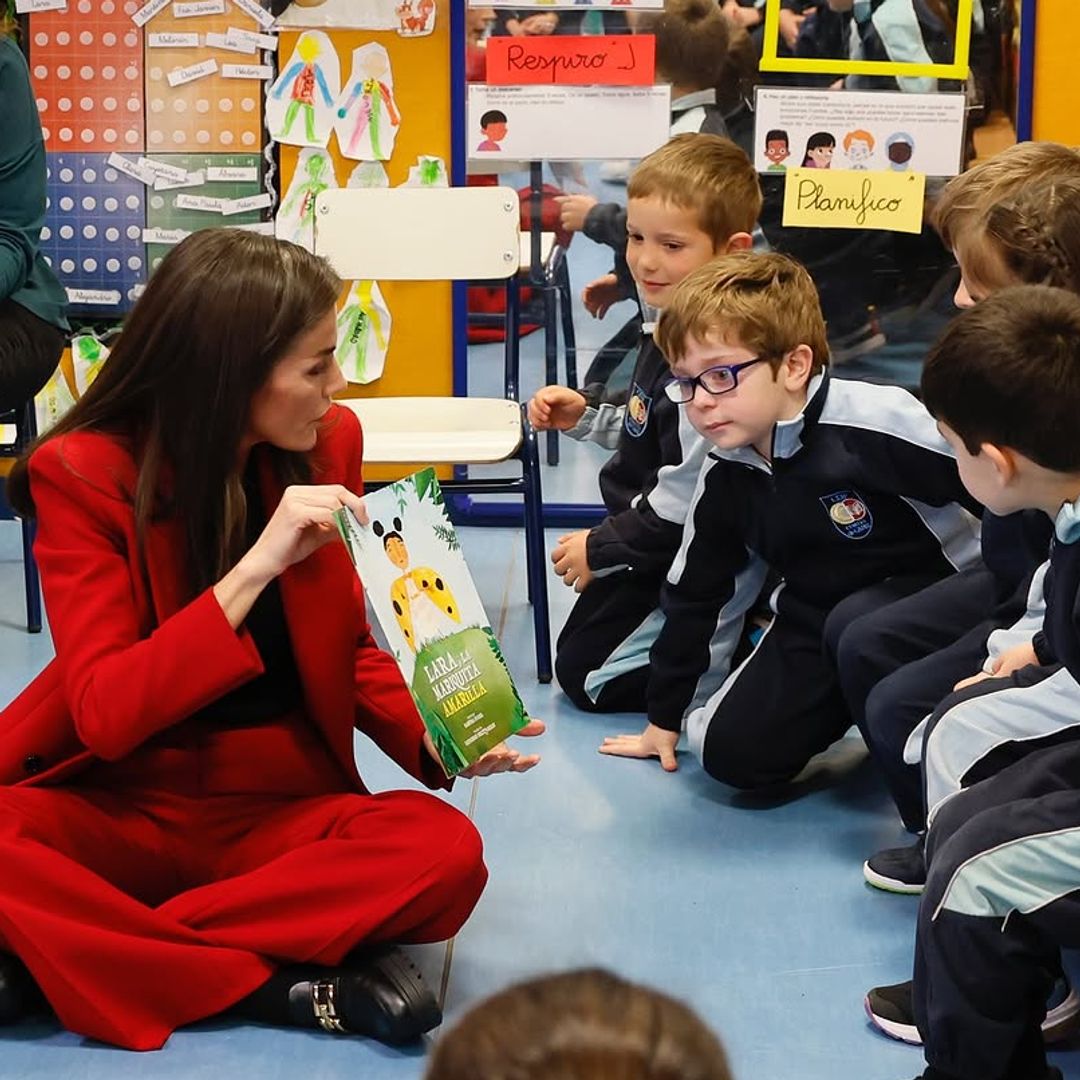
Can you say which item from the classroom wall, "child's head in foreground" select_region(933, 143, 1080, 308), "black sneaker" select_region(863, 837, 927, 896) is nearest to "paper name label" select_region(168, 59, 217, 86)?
the classroom wall

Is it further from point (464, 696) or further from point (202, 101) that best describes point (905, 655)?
point (202, 101)

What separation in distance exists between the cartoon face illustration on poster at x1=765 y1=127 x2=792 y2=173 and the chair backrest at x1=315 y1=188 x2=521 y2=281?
73 centimetres

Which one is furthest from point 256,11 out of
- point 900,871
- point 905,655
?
point 900,871

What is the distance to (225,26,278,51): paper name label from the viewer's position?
12.7 feet

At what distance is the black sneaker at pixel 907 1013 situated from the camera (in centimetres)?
179

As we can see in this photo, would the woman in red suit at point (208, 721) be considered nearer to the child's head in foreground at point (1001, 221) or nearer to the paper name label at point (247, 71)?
the child's head in foreground at point (1001, 221)

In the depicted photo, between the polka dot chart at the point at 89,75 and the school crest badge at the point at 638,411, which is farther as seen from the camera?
the polka dot chart at the point at 89,75

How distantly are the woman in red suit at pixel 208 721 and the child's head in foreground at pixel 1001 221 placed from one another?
32.7 inches

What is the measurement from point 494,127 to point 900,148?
928 millimetres

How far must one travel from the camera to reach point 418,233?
11.3ft

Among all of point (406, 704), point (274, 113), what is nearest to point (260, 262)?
point (406, 704)

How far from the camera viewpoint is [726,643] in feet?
8.63

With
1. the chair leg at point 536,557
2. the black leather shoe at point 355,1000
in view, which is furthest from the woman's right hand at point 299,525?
the chair leg at point 536,557

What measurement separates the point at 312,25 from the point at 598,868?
7.74 feet
